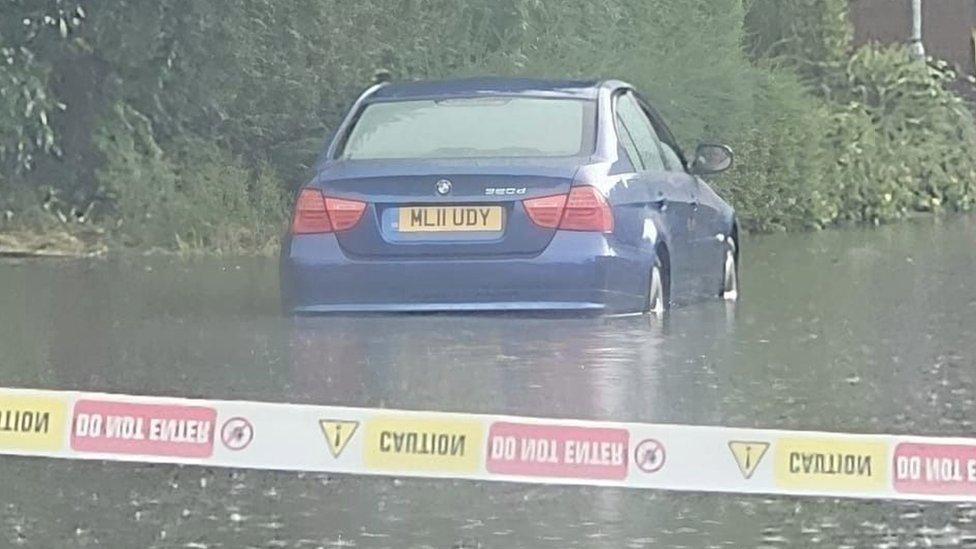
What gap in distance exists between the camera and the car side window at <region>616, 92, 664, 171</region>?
39.5 feet

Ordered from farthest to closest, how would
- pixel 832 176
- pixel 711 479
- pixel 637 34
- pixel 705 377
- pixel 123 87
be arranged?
1. pixel 832 176
2. pixel 637 34
3. pixel 123 87
4. pixel 705 377
5. pixel 711 479

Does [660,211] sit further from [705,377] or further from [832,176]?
[832,176]

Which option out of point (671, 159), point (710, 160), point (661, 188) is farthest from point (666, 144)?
point (661, 188)

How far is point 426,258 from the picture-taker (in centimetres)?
1104

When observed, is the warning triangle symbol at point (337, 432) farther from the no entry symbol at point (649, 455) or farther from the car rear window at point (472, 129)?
the car rear window at point (472, 129)

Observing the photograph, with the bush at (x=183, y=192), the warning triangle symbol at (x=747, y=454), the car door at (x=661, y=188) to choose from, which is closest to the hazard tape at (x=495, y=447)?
the warning triangle symbol at (x=747, y=454)

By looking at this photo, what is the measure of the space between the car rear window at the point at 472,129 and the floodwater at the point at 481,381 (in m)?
0.81

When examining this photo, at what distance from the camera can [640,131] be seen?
12383 mm

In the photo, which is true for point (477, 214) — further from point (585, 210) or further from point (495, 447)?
point (495, 447)

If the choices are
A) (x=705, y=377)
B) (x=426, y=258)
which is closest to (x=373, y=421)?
(x=705, y=377)

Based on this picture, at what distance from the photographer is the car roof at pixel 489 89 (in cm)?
1186

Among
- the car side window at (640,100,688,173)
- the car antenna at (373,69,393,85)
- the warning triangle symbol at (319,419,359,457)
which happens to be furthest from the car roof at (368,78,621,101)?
the car antenna at (373,69,393,85)

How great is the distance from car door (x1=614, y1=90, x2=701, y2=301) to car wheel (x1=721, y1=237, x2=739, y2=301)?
85 cm

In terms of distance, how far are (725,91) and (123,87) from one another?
226 inches
